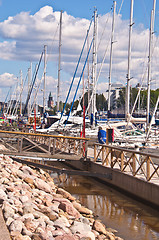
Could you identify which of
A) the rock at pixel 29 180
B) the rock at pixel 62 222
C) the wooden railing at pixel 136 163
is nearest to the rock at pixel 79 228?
the rock at pixel 62 222

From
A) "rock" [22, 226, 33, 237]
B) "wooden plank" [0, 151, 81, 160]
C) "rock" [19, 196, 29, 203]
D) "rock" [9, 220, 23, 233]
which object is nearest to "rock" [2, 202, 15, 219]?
"rock" [9, 220, 23, 233]

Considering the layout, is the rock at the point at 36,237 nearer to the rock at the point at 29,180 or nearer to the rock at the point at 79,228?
the rock at the point at 79,228

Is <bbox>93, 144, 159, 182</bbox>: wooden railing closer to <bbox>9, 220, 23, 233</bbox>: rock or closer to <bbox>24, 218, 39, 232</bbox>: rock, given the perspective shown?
<bbox>24, 218, 39, 232</bbox>: rock

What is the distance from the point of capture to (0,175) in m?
13.3

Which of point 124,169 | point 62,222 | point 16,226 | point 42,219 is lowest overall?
point 62,222

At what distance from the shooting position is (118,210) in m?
13.0

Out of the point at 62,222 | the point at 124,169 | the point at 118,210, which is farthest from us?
the point at 124,169

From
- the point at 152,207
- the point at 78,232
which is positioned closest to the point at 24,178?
the point at 152,207

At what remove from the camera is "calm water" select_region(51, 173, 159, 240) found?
34.8ft

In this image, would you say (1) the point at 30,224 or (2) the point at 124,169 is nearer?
(1) the point at 30,224

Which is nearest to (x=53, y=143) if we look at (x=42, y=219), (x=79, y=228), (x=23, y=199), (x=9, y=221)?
(x=23, y=199)

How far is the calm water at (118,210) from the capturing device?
1059cm

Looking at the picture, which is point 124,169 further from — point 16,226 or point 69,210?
point 16,226

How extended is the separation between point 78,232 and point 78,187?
8.32 metres
